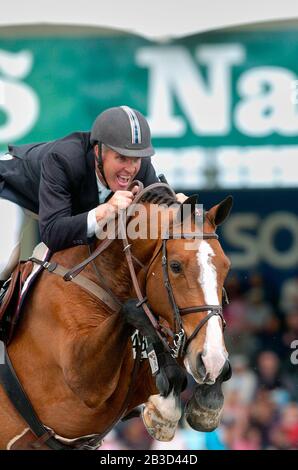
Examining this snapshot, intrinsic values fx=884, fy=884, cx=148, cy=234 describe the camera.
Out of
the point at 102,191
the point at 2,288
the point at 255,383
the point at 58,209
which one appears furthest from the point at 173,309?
the point at 255,383

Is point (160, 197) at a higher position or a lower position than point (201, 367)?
higher

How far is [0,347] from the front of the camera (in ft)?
16.6

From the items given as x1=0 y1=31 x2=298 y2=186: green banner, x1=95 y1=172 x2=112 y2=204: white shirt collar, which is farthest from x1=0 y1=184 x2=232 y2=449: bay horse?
x1=0 y1=31 x2=298 y2=186: green banner

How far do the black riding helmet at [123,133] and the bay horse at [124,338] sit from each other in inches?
9.4

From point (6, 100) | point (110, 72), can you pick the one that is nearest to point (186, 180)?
point (110, 72)

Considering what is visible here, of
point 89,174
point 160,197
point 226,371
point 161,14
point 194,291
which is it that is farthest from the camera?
point 161,14

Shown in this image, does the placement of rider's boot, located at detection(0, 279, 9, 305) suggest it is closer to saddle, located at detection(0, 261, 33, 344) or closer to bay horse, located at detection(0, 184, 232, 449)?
saddle, located at detection(0, 261, 33, 344)

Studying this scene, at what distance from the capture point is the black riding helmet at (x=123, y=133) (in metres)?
4.59

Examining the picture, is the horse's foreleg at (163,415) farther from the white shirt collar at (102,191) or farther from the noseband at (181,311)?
the white shirt collar at (102,191)

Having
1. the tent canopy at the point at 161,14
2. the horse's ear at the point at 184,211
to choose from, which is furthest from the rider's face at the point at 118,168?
the tent canopy at the point at 161,14

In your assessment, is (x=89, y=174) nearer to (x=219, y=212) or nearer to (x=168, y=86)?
(x=219, y=212)

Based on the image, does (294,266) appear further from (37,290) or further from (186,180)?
(37,290)

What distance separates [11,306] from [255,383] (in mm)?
3804

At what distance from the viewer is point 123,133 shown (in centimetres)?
459
